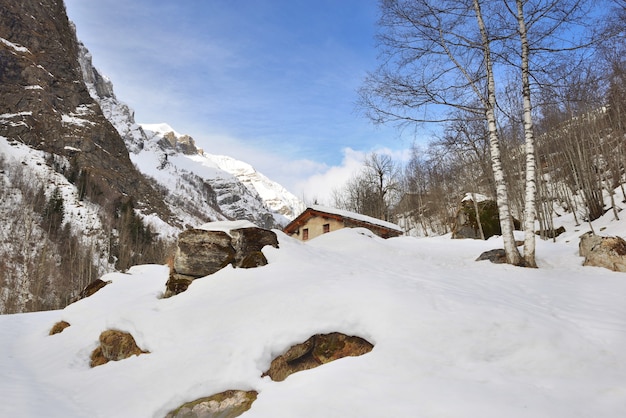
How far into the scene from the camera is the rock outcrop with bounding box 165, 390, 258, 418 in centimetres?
440

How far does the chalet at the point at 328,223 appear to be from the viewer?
1038 inches

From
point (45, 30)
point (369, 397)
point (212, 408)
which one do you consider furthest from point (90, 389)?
point (45, 30)

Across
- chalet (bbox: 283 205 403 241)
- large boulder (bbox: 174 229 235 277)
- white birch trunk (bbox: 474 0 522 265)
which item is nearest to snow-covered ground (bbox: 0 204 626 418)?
white birch trunk (bbox: 474 0 522 265)

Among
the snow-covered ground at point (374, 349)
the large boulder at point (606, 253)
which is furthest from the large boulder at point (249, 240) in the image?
the large boulder at point (606, 253)

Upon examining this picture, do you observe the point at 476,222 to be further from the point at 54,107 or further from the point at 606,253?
the point at 54,107

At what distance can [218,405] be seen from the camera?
14.9 ft

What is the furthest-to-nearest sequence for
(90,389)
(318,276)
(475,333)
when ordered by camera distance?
(318,276), (90,389), (475,333)

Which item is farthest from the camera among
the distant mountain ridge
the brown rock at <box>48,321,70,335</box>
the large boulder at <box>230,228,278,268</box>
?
the distant mountain ridge

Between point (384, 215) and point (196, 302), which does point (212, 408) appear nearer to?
point (196, 302)

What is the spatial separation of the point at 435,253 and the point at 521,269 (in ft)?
13.4

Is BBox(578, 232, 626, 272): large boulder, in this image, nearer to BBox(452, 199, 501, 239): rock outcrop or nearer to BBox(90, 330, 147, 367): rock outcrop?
BBox(90, 330, 147, 367): rock outcrop

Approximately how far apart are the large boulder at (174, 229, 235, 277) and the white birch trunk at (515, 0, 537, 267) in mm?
8074

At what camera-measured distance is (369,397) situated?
3449mm

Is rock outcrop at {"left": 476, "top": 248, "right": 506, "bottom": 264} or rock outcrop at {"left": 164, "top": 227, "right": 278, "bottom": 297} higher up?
rock outcrop at {"left": 164, "top": 227, "right": 278, "bottom": 297}
